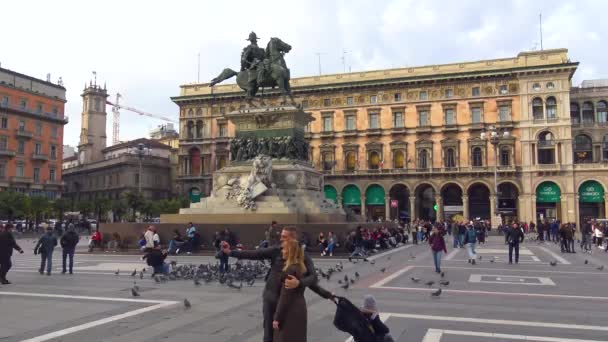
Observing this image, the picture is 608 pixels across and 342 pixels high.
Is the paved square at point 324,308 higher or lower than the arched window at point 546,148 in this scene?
lower

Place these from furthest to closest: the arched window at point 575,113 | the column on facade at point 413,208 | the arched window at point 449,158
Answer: the arched window at point 449,158 → the arched window at point 575,113 → the column on facade at point 413,208

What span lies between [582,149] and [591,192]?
272 inches

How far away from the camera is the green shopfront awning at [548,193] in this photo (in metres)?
59.2

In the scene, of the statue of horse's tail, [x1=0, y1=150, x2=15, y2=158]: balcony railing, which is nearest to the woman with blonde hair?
the statue of horse's tail

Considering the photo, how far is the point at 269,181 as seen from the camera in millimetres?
23844

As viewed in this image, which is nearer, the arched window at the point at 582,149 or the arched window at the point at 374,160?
the arched window at the point at 582,149

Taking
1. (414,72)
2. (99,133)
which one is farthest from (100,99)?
(414,72)

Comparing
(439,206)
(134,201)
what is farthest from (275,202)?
(439,206)

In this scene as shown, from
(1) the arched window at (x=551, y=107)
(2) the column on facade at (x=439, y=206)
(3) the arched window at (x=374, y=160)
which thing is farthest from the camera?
(3) the arched window at (x=374, y=160)

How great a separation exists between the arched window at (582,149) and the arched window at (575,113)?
203cm

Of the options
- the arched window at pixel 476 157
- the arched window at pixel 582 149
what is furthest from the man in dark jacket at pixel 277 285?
the arched window at pixel 582 149

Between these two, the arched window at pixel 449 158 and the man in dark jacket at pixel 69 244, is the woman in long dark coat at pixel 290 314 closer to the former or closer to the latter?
the man in dark jacket at pixel 69 244

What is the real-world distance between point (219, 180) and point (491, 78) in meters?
47.0

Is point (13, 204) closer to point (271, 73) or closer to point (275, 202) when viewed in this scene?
point (271, 73)
